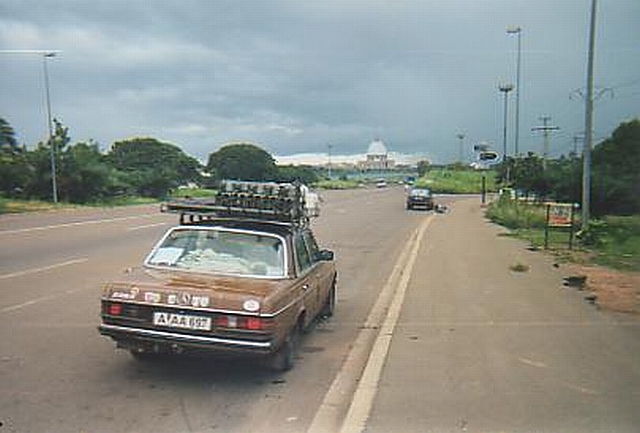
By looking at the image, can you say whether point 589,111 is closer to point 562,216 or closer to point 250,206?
point 562,216

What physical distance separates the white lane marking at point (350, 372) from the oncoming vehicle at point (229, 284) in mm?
576

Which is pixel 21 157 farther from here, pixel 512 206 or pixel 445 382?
pixel 445 382

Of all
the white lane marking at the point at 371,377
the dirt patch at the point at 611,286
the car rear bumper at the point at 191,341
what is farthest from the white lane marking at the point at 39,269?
the dirt patch at the point at 611,286

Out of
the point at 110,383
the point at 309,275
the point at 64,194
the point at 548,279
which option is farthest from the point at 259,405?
the point at 64,194

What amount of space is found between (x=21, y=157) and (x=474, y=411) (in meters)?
47.7

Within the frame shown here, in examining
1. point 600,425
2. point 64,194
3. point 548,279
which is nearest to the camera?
point 600,425

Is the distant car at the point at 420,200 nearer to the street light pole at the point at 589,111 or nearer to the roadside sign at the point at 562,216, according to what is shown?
the street light pole at the point at 589,111

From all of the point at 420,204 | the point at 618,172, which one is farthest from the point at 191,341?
the point at 420,204

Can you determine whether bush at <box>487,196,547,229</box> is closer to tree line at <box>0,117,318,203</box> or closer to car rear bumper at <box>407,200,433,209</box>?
car rear bumper at <box>407,200,433,209</box>

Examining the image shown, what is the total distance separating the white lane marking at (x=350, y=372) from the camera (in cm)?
556

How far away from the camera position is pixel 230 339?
6035 mm

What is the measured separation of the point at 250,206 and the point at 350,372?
2.12m

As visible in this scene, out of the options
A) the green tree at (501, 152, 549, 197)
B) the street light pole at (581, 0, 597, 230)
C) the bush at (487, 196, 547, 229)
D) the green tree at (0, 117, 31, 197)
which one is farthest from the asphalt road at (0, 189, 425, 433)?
the green tree at (0, 117, 31, 197)

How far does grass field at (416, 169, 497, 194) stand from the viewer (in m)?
94.2
